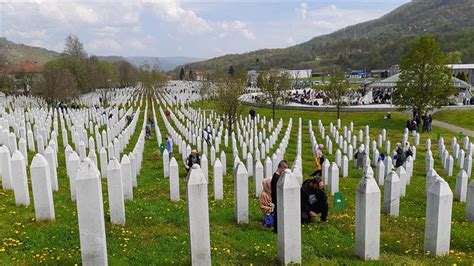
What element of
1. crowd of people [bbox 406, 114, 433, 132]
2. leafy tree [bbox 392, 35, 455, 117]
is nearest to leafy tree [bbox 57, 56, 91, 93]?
leafy tree [bbox 392, 35, 455, 117]

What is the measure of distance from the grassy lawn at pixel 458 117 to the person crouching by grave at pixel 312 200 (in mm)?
28440

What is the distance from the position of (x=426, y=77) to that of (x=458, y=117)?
7.54 meters

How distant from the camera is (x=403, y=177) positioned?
11.6 metres

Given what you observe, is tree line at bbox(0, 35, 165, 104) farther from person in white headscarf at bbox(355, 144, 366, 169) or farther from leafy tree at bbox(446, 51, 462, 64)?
leafy tree at bbox(446, 51, 462, 64)

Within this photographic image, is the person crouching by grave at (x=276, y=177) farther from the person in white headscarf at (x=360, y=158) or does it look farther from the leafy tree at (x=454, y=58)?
the leafy tree at (x=454, y=58)

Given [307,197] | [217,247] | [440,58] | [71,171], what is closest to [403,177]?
[307,197]

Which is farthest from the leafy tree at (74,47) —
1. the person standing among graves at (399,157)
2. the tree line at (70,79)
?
the person standing among graves at (399,157)

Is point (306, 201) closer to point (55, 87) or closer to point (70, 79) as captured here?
point (55, 87)

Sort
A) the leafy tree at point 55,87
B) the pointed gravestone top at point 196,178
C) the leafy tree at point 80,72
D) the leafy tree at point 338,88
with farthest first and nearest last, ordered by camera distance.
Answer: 1. the leafy tree at point 80,72
2. the leafy tree at point 55,87
3. the leafy tree at point 338,88
4. the pointed gravestone top at point 196,178

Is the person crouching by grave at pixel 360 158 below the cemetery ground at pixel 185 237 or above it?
below

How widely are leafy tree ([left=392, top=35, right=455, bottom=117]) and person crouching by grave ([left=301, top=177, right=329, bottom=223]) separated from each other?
26.1 meters

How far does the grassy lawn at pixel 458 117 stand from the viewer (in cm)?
3323

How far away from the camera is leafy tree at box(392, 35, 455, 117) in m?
30.8

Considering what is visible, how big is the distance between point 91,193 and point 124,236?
1889 millimetres
